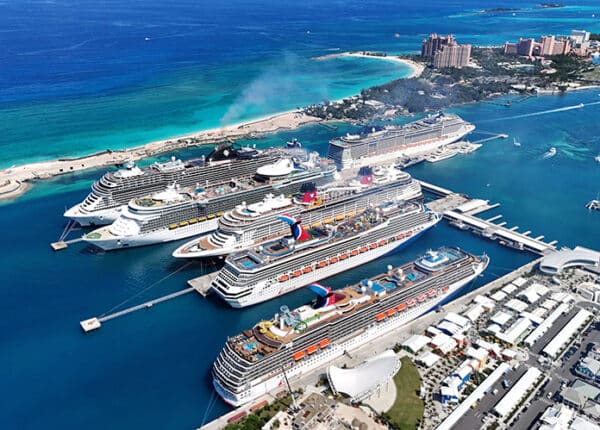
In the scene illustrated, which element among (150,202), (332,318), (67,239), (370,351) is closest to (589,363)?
(370,351)

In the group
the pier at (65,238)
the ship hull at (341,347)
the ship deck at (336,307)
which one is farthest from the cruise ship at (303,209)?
the ship hull at (341,347)

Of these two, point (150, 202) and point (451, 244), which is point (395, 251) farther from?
point (150, 202)

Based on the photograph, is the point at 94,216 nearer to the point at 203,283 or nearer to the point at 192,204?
the point at 192,204

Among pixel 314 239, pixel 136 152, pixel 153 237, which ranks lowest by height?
pixel 153 237

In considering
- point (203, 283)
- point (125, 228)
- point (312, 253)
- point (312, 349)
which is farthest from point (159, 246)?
point (312, 349)

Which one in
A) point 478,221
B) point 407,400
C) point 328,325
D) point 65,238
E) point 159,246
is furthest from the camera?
point 478,221

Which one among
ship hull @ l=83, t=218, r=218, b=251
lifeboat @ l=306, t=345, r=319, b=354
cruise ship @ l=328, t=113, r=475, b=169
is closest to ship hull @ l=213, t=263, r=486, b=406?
lifeboat @ l=306, t=345, r=319, b=354
